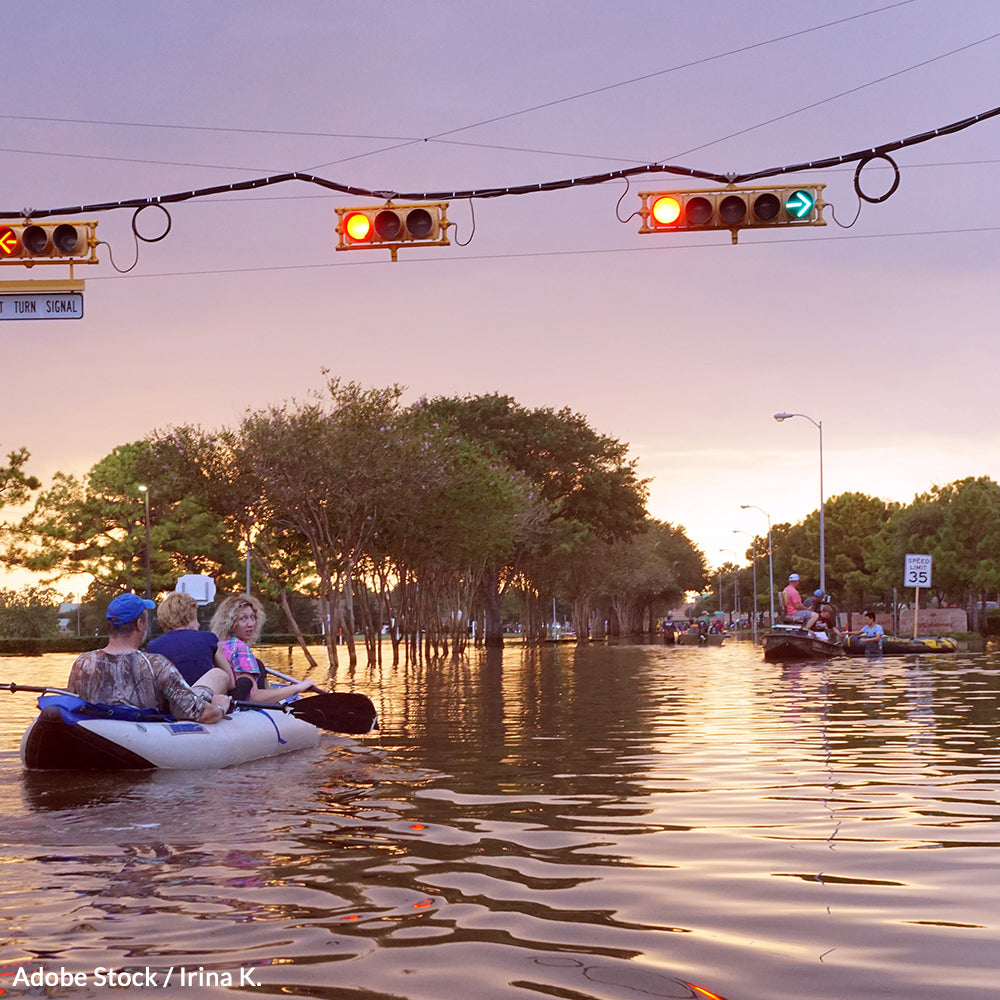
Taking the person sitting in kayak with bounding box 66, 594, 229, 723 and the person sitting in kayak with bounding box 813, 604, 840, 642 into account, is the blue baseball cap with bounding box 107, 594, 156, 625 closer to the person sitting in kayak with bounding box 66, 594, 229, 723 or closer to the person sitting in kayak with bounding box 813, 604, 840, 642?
the person sitting in kayak with bounding box 66, 594, 229, 723

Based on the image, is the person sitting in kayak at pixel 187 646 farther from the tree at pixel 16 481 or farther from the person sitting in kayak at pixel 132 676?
the tree at pixel 16 481

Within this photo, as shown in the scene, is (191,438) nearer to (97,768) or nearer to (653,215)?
(653,215)

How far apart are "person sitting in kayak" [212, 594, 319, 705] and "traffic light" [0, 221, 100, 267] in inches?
196

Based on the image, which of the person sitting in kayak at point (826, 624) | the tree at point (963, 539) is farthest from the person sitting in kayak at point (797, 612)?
the tree at point (963, 539)

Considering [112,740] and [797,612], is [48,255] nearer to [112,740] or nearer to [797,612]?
[112,740]

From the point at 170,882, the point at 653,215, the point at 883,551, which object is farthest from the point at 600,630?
the point at 170,882

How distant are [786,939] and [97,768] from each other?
767 centimetres

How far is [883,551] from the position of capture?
96625mm

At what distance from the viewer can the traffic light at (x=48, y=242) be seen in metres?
16.4

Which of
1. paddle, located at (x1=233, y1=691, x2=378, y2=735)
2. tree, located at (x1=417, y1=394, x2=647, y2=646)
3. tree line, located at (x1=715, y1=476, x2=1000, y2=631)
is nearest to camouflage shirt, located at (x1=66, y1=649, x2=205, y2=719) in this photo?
paddle, located at (x1=233, y1=691, x2=378, y2=735)

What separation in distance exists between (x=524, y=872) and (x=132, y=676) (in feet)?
19.6

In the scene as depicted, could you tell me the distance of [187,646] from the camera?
1316 cm

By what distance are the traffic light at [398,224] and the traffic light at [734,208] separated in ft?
7.82

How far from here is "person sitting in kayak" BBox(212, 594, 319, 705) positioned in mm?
13969
